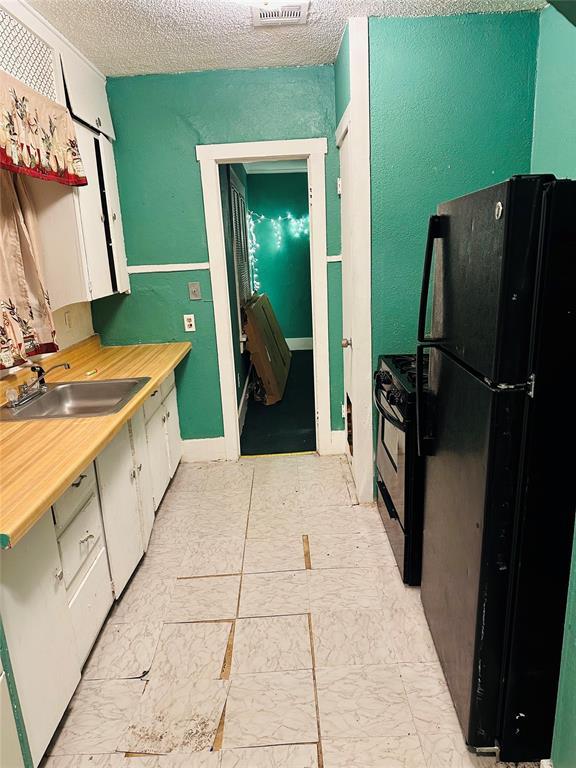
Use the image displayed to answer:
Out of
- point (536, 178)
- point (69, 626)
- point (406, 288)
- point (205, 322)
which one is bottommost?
point (69, 626)

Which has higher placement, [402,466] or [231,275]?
[231,275]

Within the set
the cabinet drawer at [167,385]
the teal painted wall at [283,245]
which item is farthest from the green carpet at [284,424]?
the teal painted wall at [283,245]

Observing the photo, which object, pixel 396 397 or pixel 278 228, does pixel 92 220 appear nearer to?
pixel 396 397

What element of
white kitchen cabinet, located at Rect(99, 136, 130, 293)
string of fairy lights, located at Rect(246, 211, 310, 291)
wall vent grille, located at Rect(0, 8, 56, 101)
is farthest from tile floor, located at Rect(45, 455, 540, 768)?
string of fairy lights, located at Rect(246, 211, 310, 291)

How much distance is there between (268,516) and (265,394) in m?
2.32

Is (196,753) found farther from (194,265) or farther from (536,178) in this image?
(194,265)

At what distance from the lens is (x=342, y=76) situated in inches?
111

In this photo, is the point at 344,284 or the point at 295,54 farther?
the point at 344,284

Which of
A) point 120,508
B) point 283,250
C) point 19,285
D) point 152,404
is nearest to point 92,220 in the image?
point 19,285

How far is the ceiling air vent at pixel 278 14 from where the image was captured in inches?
91.5

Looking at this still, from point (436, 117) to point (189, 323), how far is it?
1949 millimetres

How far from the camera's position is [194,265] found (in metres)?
3.43

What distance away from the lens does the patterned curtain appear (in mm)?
2133

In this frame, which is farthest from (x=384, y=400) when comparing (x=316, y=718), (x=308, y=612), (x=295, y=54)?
(x=295, y=54)
